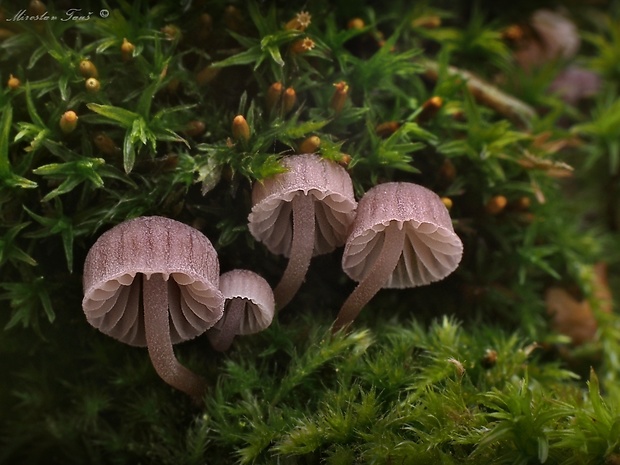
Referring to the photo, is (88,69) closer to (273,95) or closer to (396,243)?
(273,95)

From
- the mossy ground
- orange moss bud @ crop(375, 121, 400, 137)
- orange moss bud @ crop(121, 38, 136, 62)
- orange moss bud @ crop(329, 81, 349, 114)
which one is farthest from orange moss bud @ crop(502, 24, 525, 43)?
orange moss bud @ crop(121, 38, 136, 62)

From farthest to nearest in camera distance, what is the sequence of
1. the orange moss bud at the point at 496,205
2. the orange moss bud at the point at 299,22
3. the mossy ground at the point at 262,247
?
the orange moss bud at the point at 496,205, the orange moss bud at the point at 299,22, the mossy ground at the point at 262,247

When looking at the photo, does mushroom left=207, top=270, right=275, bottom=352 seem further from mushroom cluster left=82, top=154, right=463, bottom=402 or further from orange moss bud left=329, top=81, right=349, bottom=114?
orange moss bud left=329, top=81, right=349, bottom=114

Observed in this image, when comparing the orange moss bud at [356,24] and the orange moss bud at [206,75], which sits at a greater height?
the orange moss bud at [356,24]

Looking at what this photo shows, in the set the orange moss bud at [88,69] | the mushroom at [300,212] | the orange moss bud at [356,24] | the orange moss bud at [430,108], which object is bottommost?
the mushroom at [300,212]

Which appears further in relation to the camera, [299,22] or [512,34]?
[512,34]

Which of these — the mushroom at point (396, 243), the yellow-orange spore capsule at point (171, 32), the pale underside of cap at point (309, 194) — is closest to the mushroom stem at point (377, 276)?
Answer: the mushroom at point (396, 243)

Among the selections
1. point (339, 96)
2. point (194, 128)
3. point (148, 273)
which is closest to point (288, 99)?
point (339, 96)

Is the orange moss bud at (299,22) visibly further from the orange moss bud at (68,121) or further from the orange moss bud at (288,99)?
the orange moss bud at (68,121)
